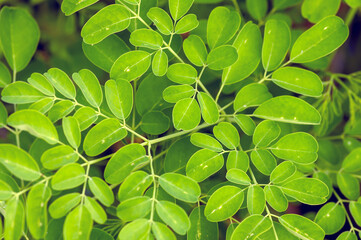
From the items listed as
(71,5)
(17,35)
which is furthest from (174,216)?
(17,35)

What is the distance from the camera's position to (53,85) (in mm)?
725

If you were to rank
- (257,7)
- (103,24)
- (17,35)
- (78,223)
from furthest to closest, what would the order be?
(257,7)
(17,35)
(103,24)
(78,223)

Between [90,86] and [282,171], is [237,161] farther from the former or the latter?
[90,86]

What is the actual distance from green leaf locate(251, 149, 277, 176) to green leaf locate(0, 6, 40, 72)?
0.64 m

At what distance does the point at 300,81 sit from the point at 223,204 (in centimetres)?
34

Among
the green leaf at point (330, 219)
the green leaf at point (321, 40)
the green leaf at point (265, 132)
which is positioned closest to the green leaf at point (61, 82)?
the green leaf at point (265, 132)

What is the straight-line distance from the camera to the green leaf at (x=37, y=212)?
2.03ft

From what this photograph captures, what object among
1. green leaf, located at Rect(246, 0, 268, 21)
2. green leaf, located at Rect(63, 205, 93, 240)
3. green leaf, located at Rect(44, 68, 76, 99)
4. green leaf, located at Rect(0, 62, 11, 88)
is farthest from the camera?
green leaf, located at Rect(246, 0, 268, 21)

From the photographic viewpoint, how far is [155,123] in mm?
808

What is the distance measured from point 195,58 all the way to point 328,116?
0.52m

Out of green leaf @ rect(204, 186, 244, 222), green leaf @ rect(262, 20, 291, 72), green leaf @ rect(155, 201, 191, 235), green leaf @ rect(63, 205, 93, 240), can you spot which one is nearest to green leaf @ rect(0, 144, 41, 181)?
green leaf @ rect(63, 205, 93, 240)

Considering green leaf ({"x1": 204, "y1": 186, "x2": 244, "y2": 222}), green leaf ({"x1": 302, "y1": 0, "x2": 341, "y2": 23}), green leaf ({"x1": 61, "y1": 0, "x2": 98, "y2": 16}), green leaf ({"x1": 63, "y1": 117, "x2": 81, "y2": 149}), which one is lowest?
green leaf ({"x1": 204, "y1": 186, "x2": 244, "y2": 222})

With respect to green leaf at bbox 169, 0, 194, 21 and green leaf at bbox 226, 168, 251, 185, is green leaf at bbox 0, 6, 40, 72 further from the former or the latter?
green leaf at bbox 226, 168, 251, 185

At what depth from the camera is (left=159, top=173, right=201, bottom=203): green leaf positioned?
0.66m
